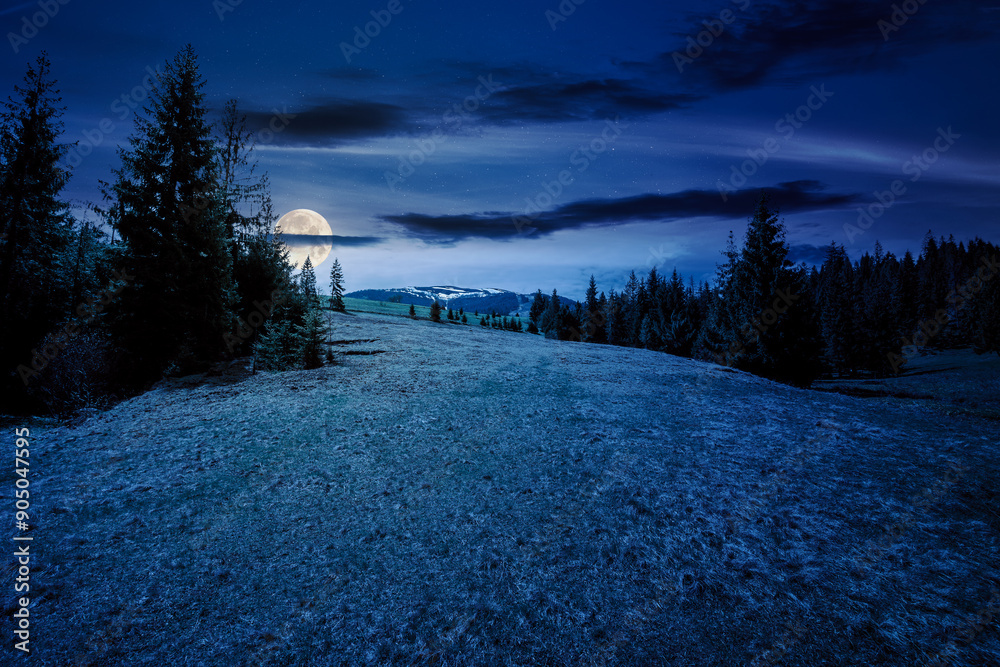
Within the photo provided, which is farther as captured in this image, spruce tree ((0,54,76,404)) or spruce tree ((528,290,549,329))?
spruce tree ((528,290,549,329))

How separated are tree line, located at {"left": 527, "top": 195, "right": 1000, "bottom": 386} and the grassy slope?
53.5ft

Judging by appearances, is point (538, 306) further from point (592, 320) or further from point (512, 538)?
point (512, 538)

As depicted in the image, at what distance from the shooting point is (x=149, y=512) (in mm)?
6535

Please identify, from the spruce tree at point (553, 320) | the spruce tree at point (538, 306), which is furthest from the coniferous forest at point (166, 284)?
the spruce tree at point (538, 306)

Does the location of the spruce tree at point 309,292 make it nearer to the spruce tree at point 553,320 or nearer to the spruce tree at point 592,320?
the spruce tree at point 592,320

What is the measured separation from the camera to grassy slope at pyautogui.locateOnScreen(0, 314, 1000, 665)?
163 inches

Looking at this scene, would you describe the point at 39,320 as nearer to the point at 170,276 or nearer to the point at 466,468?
the point at 170,276

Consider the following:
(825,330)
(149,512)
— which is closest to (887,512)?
(149,512)

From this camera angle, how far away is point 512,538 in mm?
5773

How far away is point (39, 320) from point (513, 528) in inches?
1223

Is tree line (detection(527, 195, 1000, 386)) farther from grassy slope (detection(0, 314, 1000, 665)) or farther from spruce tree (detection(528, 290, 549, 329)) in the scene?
grassy slope (detection(0, 314, 1000, 665))

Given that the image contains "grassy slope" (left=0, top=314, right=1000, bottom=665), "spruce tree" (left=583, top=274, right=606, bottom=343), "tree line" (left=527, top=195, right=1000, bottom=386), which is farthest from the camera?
"spruce tree" (left=583, top=274, right=606, bottom=343)

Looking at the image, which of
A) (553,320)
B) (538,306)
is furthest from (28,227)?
(538,306)

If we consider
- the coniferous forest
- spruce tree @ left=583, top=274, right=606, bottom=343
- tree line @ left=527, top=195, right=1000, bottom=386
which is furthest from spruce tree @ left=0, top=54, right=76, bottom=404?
spruce tree @ left=583, top=274, right=606, bottom=343
